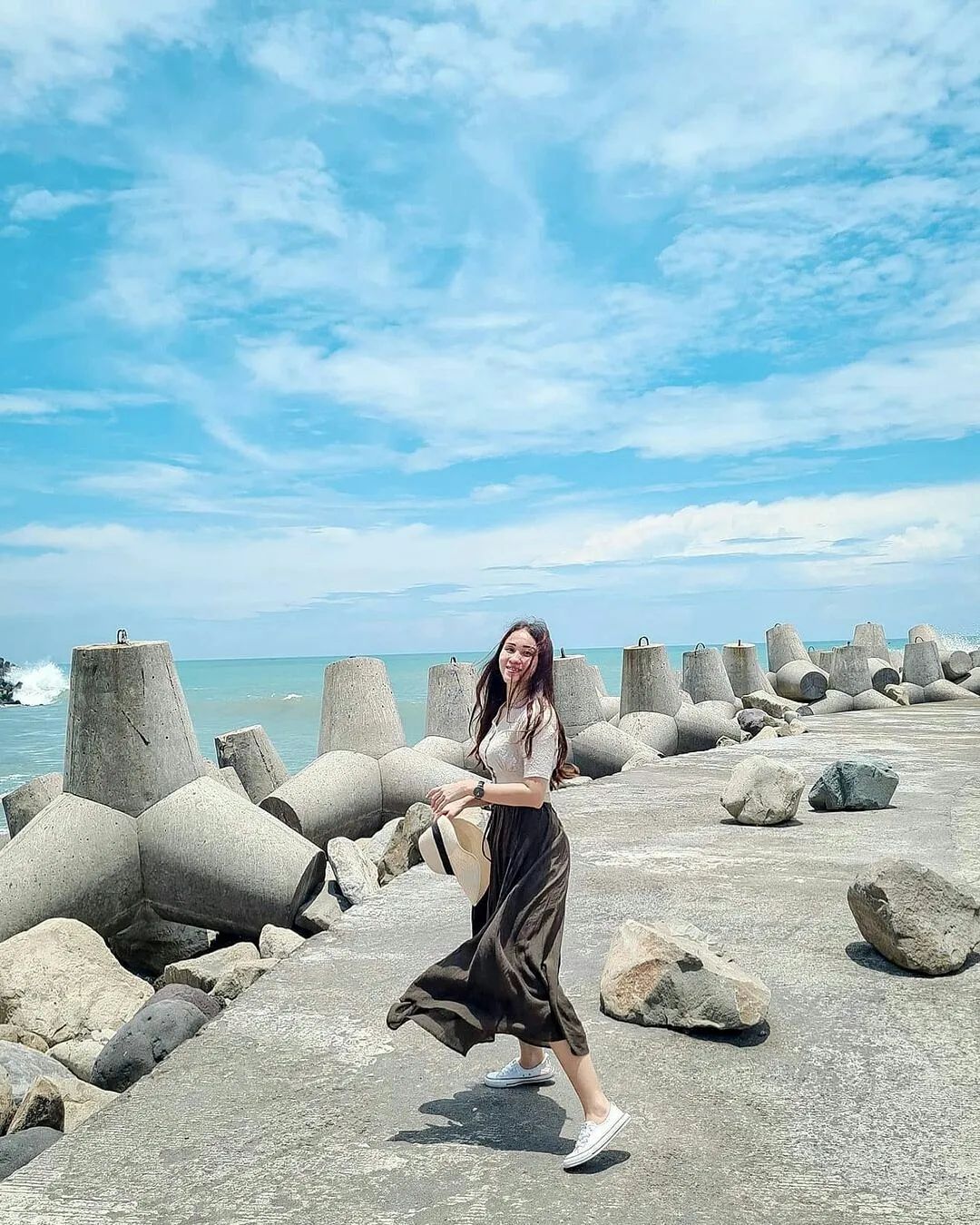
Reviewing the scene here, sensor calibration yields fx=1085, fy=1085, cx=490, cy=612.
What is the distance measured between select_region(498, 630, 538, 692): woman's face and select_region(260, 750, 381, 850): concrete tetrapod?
5.73m

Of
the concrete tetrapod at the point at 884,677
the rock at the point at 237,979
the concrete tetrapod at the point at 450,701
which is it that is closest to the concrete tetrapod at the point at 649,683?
the concrete tetrapod at the point at 450,701

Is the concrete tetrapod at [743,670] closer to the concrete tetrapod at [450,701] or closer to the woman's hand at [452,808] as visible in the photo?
the concrete tetrapod at [450,701]

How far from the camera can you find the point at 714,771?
9672 mm

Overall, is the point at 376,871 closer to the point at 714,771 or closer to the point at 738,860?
the point at 738,860

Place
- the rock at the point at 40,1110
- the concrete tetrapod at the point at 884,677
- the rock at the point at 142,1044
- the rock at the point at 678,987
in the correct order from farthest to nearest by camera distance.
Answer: the concrete tetrapod at the point at 884,677
the rock at the point at 142,1044
the rock at the point at 678,987
the rock at the point at 40,1110

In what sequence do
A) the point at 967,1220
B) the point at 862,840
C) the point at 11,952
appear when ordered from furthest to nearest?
the point at 862,840
the point at 11,952
the point at 967,1220

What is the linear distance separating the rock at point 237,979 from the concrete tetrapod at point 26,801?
15.0ft

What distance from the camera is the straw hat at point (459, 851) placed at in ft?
9.86

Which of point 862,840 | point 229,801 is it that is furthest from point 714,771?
point 229,801

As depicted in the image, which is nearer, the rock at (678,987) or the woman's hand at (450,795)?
the woman's hand at (450,795)

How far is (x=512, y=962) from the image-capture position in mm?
2910

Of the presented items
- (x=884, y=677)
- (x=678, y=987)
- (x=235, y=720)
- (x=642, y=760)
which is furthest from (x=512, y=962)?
(x=235, y=720)

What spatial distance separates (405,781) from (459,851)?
6.53 m

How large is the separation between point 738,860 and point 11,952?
12.8ft
